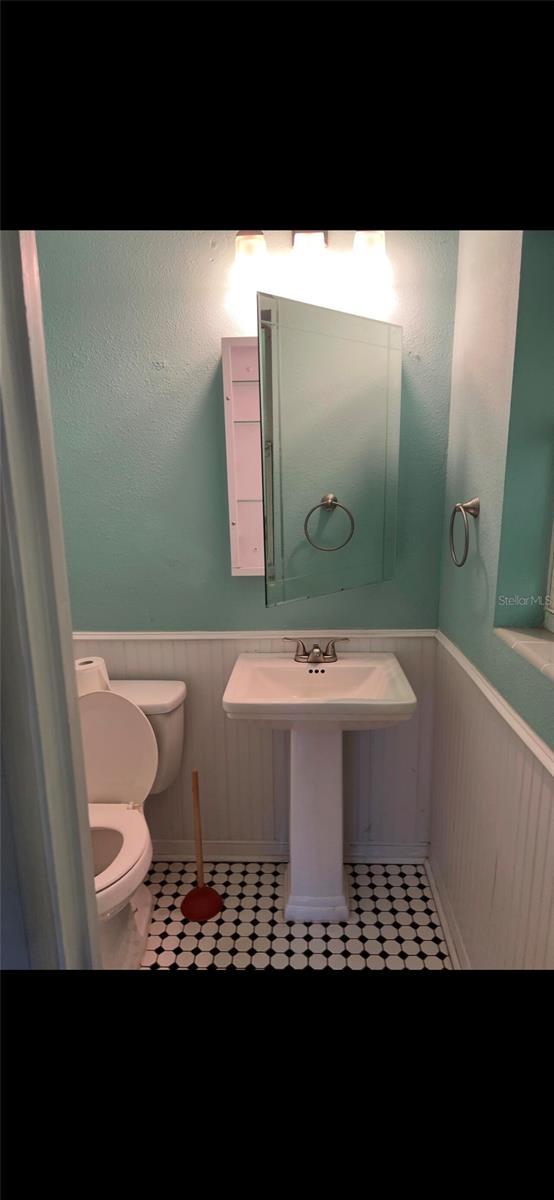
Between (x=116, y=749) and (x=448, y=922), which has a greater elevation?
(x=116, y=749)

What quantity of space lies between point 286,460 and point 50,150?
124 centimetres

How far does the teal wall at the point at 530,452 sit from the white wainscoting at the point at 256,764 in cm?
60

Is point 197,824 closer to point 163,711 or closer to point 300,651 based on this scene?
point 163,711

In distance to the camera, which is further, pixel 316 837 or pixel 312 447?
pixel 316 837

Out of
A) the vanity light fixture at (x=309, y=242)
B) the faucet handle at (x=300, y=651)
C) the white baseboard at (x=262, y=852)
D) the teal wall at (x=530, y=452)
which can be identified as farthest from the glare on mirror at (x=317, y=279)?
the white baseboard at (x=262, y=852)

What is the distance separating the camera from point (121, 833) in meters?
1.58

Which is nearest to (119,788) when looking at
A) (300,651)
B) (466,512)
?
(300,651)

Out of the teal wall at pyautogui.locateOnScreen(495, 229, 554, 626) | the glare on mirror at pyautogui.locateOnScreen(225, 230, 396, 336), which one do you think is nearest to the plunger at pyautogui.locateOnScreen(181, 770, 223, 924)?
the teal wall at pyautogui.locateOnScreen(495, 229, 554, 626)

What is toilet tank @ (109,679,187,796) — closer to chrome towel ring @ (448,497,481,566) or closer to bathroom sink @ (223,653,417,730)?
bathroom sink @ (223,653,417,730)

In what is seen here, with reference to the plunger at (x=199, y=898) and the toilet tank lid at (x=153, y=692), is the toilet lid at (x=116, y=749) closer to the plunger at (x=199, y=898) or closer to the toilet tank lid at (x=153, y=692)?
the toilet tank lid at (x=153, y=692)

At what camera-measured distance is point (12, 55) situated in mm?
243

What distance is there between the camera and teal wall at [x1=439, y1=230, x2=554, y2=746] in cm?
122

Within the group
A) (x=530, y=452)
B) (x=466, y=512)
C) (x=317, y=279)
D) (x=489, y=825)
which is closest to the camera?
(x=530, y=452)

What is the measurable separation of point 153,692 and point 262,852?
2.56ft
